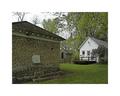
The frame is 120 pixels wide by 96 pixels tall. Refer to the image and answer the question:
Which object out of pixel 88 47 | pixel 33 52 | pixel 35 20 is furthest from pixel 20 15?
pixel 88 47

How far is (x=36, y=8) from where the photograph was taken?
3.89 metres

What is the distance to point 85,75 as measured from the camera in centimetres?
396

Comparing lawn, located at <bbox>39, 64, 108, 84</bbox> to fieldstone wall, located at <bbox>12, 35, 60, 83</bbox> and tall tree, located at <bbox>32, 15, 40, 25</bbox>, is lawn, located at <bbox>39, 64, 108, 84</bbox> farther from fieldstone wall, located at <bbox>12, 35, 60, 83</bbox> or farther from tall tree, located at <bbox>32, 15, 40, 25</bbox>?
tall tree, located at <bbox>32, 15, 40, 25</bbox>

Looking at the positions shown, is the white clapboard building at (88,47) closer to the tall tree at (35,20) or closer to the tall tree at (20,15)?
the tall tree at (35,20)

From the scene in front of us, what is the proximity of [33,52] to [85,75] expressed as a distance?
749 millimetres

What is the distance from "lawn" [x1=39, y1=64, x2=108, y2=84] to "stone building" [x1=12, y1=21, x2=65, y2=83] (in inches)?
5.5

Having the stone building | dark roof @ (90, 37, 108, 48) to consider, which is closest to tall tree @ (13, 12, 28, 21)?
the stone building

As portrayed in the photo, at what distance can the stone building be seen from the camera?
12.7 ft

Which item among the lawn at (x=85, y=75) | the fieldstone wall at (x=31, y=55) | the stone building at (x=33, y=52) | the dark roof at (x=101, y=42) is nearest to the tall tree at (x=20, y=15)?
the stone building at (x=33, y=52)

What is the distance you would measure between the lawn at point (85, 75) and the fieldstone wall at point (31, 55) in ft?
0.52

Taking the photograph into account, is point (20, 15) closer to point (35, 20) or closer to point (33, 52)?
point (35, 20)
